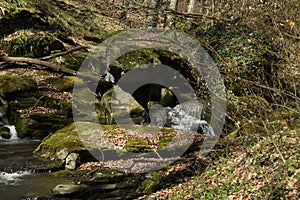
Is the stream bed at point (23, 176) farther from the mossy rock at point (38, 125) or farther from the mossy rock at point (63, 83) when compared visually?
the mossy rock at point (63, 83)

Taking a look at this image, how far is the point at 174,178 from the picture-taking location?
857 cm

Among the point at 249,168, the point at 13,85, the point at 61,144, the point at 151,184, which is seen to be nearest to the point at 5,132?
the point at 13,85

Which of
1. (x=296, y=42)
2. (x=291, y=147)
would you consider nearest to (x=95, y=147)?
(x=291, y=147)

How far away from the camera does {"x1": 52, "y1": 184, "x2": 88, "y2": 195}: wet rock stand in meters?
7.87

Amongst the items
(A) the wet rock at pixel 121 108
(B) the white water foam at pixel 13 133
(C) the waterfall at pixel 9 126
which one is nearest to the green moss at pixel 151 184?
(A) the wet rock at pixel 121 108

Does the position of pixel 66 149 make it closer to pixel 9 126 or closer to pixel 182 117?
pixel 9 126

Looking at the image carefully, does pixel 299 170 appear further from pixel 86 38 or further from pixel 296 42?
pixel 86 38

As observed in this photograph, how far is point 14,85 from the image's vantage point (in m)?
15.3

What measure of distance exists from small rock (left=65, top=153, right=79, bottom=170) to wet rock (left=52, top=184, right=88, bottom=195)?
160cm

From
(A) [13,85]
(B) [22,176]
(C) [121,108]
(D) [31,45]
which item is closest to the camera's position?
(B) [22,176]

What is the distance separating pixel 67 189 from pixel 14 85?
8881mm

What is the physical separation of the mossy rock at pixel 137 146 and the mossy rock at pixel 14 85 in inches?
274

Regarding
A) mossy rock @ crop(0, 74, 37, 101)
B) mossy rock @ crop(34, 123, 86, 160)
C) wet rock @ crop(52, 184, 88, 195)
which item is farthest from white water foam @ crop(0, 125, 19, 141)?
wet rock @ crop(52, 184, 88, 195)

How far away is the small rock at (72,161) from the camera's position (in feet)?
32.2
